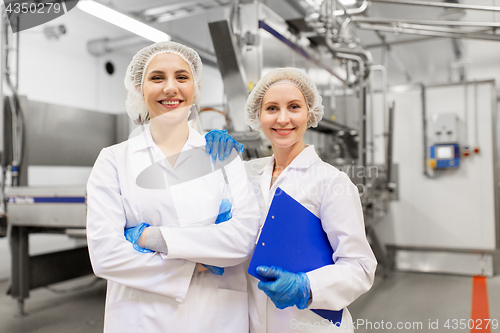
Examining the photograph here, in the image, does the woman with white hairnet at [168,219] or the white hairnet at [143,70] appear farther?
the white hairnet at [143,70]

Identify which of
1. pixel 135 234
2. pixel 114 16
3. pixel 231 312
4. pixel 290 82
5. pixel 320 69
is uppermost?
pixel 114 16

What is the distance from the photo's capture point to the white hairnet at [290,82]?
1133 mm

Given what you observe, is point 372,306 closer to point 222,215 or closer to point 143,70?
point 222,215

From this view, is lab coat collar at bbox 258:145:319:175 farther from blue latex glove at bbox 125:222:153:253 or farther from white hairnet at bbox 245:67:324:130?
blue latex glove at bbox 125:222:153:253

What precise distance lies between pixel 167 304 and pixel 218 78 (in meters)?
1.46

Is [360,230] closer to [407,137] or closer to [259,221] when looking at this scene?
[259,221]

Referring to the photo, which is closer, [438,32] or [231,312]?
[231,312]

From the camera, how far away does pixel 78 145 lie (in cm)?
375

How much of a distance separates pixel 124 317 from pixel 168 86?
2.04ft

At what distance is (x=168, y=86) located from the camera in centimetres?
99

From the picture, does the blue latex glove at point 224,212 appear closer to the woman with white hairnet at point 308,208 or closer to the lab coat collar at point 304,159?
the woman with white hairnet at point 308,208

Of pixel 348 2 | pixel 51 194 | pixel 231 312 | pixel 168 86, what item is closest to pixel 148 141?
pixel 168 86

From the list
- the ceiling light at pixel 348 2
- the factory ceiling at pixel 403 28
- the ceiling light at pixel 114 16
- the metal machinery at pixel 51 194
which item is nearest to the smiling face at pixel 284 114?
the factory ceiling at pixel 403 28

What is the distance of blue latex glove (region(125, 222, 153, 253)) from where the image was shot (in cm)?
95
